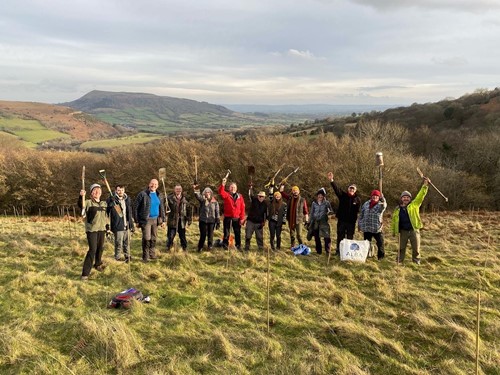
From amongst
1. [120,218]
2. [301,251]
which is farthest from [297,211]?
[120,218]

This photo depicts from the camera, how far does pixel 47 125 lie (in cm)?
10762

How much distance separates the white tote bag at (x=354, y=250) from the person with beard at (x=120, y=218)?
528 cm

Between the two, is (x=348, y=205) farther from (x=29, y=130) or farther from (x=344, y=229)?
(x=29, y=130)

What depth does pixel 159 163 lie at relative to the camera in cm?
3291

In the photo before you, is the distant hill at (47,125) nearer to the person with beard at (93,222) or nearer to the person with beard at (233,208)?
the person with beard at (233,208)

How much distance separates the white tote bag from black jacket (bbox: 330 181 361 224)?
67cm

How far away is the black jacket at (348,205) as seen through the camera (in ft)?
31.1

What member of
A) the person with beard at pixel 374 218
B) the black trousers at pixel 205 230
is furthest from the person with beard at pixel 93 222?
the person with beard at pixel 374 218

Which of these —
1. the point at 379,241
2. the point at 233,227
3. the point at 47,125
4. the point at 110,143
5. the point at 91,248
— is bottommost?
the point at 379,241

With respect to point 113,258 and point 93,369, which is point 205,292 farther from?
point 113,258

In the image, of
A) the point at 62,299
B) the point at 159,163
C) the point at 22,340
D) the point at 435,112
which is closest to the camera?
the point at 22,340

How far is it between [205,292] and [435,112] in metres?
59.7

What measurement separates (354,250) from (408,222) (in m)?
1.49

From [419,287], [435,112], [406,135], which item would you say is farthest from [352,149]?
[435,112]
